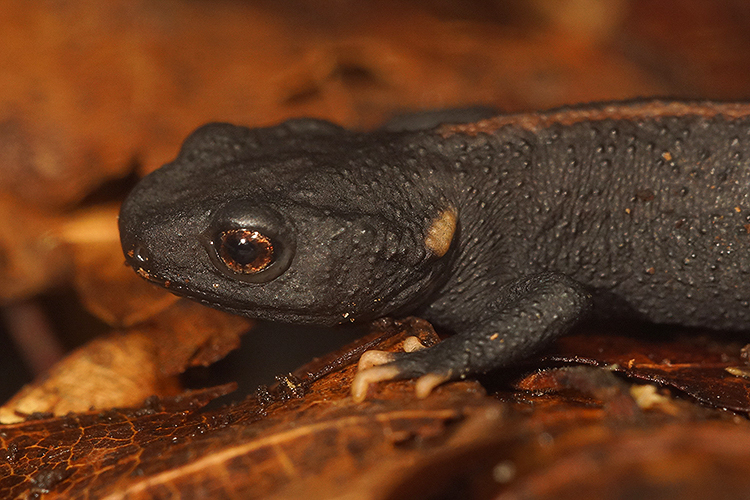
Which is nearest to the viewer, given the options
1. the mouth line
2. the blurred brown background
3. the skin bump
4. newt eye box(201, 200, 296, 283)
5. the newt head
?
newt eye box(201, 200, 296, 283)

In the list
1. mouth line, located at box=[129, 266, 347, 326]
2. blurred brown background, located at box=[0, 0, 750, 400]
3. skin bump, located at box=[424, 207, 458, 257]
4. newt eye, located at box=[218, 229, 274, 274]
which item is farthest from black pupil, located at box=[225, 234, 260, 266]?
blurred brown background, located at box=[0, 0, 750, 400]

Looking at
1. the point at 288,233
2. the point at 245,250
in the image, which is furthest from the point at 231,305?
the point at 288,233

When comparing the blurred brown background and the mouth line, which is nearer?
the mouth line

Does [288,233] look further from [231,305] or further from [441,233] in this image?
[441,233]

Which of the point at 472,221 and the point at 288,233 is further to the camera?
the point at 472,221

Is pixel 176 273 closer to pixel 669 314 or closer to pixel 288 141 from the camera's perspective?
pixel 288 141

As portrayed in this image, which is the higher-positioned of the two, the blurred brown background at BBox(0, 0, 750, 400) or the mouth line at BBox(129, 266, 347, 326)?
the blurred brown background at BBox(0, 0, 750, 400)

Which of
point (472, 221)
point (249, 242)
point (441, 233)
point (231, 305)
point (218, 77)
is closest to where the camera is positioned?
point (249, 242)

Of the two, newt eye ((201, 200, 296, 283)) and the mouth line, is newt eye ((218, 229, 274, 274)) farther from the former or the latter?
the mouth line

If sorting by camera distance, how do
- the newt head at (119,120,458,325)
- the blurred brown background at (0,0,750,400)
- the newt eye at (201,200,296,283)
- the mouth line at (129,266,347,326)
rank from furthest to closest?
the blurred brown background at (0,0,750,400) → the mouth line at (129,266,347,326) → the newt head at (119,120,458,325) → the newt eye at (201,200,296,283)
